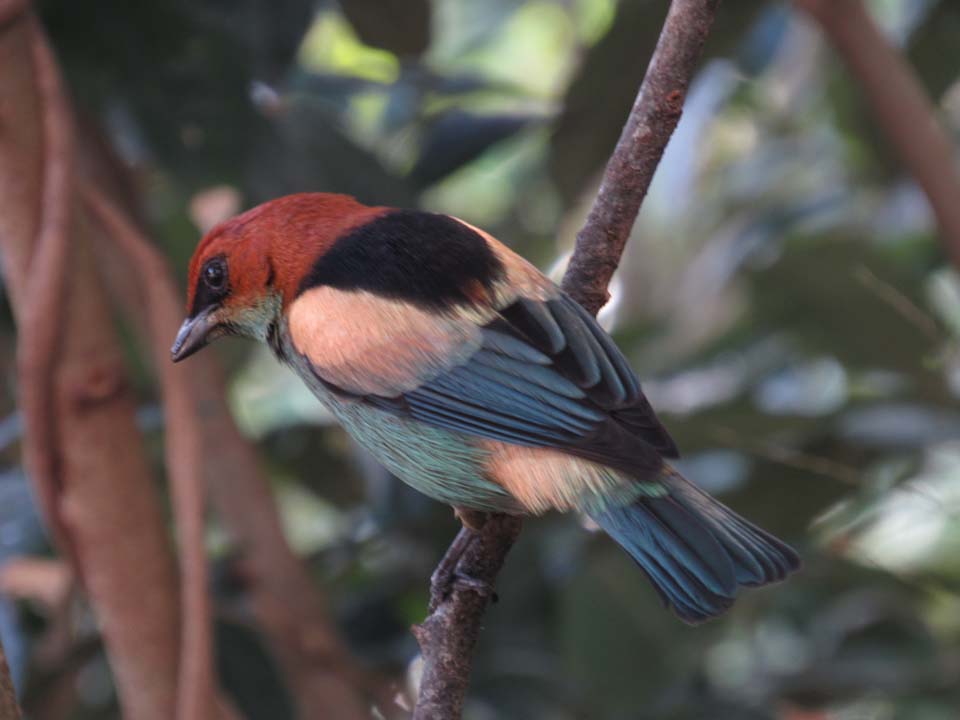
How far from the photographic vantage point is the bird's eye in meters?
2.42

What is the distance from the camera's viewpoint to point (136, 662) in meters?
2.32

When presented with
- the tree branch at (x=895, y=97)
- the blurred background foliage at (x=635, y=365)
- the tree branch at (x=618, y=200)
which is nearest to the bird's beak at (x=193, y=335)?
the blurred background foliage at (x=635, y=365)

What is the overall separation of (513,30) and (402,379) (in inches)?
172

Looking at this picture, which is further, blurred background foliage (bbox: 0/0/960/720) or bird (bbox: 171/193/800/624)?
blurred background foliage (bbox: 0/0/960/720)

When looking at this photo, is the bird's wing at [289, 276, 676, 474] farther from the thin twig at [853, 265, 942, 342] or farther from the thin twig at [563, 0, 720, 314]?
the thin twig at [853, 265, 942, 342]

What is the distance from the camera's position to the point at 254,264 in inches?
94.8

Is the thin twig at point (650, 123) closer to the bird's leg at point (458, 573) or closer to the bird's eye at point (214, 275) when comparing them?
the bird's leg at point (458, 573)

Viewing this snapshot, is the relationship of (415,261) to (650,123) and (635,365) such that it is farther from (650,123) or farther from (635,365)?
(635,365)

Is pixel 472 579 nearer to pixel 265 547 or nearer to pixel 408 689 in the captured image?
pixel 265 547

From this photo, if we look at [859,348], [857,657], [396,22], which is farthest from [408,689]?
[396,22]

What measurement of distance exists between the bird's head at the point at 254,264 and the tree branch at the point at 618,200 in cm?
63

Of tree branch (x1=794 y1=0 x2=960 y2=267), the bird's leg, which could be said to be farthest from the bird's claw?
tree branch (x1=794 y1=0 x2=960 y2=267)

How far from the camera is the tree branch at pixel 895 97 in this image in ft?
8.06

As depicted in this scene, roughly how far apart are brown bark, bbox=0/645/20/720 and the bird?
0.89 metres
